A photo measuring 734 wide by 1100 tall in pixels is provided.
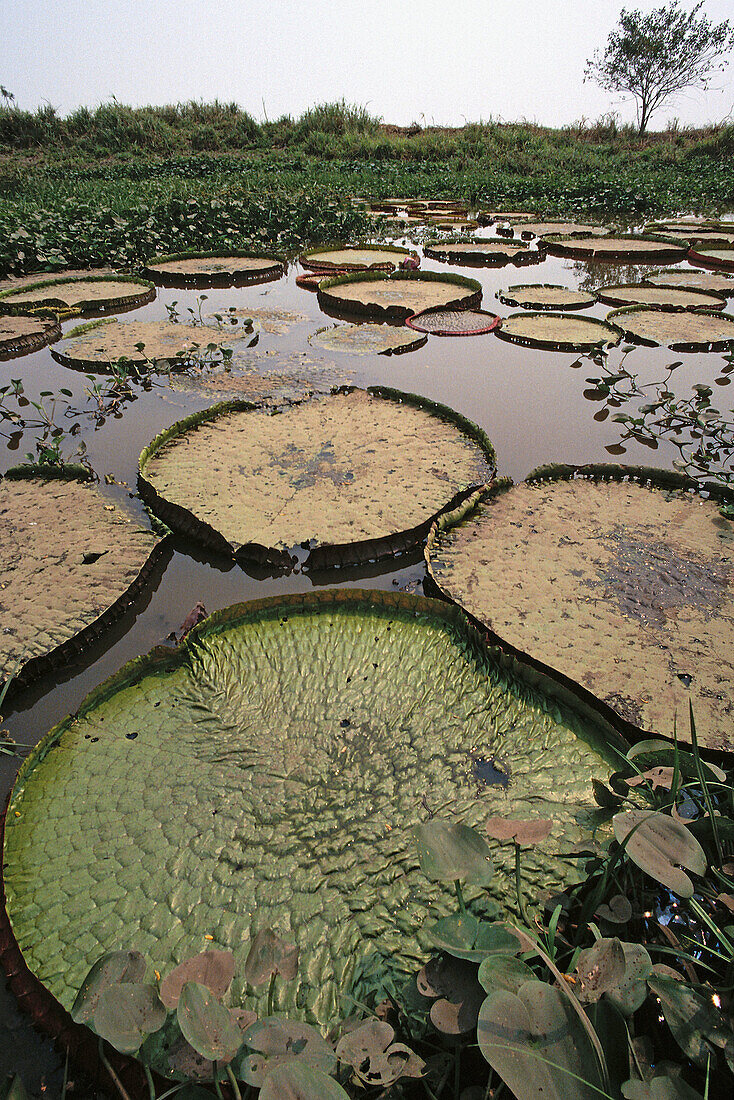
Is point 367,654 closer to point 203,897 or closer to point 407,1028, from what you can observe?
point 203,897

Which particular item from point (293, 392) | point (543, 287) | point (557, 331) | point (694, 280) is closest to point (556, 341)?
point (557, 331)

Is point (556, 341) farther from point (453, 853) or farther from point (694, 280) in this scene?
point (453, 853)

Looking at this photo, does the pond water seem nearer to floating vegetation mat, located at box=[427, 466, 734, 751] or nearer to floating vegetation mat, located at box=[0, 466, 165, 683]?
floating vegetation mat, located at box=[0, 466, 165, 683]

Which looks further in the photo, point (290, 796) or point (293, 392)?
point (293, 392)

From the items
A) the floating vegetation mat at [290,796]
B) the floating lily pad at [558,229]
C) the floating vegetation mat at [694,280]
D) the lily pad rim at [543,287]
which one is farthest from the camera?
the floating lily pad at [558,229]

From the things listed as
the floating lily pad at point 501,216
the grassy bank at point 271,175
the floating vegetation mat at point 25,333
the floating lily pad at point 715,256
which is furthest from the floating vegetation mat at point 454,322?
the floating lily pad at point 501,216

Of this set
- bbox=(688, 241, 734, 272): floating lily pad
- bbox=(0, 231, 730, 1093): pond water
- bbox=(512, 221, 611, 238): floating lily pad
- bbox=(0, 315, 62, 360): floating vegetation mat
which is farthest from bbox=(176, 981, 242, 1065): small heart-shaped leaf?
bbox=(512, 221, 611, 238): floating lily pad

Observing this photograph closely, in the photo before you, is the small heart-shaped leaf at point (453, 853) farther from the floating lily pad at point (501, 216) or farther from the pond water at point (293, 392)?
the floating lily pad at point (501, 216)
